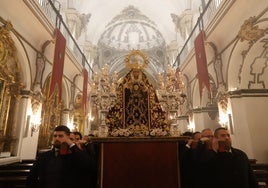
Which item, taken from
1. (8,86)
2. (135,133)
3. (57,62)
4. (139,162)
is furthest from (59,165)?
(57,62)

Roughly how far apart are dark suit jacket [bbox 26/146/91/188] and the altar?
67 cm

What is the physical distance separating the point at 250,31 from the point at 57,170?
22.4 ft

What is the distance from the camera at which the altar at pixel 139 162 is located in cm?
339

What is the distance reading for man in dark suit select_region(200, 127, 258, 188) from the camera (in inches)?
105

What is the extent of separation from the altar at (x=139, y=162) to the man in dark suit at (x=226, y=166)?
69cm

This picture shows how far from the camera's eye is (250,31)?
6641 millimetres

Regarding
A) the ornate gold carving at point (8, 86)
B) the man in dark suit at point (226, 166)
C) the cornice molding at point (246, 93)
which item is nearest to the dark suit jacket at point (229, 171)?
the man in dark suit at point (226, 166)

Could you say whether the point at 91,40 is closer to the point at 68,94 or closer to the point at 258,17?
the point at 68,94

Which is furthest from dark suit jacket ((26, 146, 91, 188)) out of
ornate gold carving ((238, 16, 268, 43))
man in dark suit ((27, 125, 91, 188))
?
ornate gold carving ((238, 16, 268, 43))

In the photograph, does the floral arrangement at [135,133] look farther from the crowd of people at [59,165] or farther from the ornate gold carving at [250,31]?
the ornate gold carving at [250,31]

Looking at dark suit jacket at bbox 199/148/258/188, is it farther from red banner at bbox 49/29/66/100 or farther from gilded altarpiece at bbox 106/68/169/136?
red banner at bbox 49/29/66/100

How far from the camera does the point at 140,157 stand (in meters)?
3.50

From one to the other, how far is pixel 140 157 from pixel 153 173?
0.33 meters

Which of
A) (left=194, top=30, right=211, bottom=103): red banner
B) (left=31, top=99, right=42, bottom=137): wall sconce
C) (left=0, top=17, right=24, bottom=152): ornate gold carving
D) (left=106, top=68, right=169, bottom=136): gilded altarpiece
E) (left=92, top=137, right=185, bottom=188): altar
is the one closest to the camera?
(left=92, top=137, right=185, bottom=188): altar
